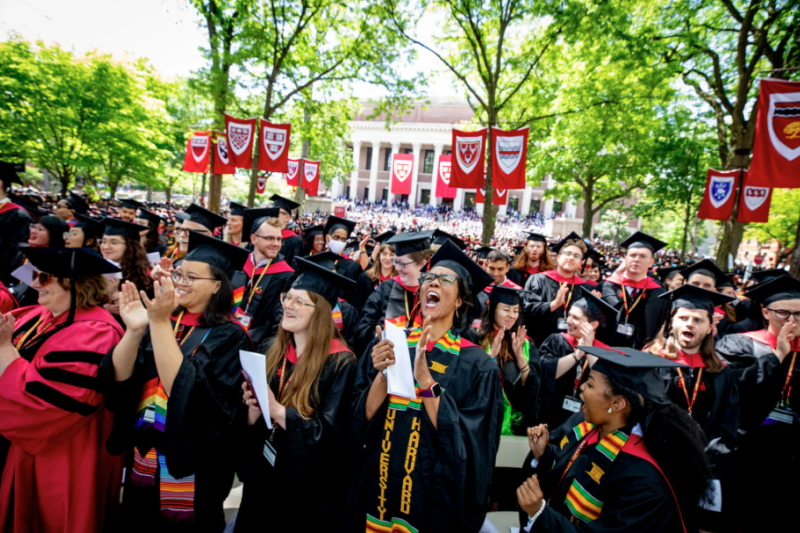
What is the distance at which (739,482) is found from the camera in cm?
389

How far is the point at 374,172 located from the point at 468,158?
5409cm

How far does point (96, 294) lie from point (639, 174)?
23.3m

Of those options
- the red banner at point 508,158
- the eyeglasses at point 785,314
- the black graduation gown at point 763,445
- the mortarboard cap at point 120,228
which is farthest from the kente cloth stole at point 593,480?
the red banner at point 508,158

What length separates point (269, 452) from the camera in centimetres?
250

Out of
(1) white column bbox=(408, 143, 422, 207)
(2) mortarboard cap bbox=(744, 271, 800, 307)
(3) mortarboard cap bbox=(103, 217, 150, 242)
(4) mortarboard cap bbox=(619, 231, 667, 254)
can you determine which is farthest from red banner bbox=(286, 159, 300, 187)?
(1) white column bbox=(408, 143, 422, 207)

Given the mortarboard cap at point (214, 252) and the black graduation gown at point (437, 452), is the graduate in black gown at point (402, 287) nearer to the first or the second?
the black graduation gown at point (437, 452)

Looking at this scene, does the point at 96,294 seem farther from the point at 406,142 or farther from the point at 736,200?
the point at 406,142

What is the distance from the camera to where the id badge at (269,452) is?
97.3 inches

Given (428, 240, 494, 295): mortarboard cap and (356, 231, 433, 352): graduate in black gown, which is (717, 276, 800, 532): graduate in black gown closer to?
(428, 240, 494, 295): mortarboard cap

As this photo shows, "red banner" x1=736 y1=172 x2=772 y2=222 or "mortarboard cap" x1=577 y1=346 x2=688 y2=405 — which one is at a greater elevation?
"red banner" x1=736 y1=172 x2=772 y2=222

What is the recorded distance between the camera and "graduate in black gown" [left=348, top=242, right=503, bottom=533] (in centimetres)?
219

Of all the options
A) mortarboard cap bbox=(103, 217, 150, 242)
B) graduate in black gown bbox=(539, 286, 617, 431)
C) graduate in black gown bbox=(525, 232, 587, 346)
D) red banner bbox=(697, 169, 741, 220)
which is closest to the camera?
graduate in black gown bbox=(539, 286, 617, 431)

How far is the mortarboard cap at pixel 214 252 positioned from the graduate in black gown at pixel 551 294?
360 centimetres

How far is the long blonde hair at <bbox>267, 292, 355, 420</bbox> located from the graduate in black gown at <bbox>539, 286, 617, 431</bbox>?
2.18 metres
